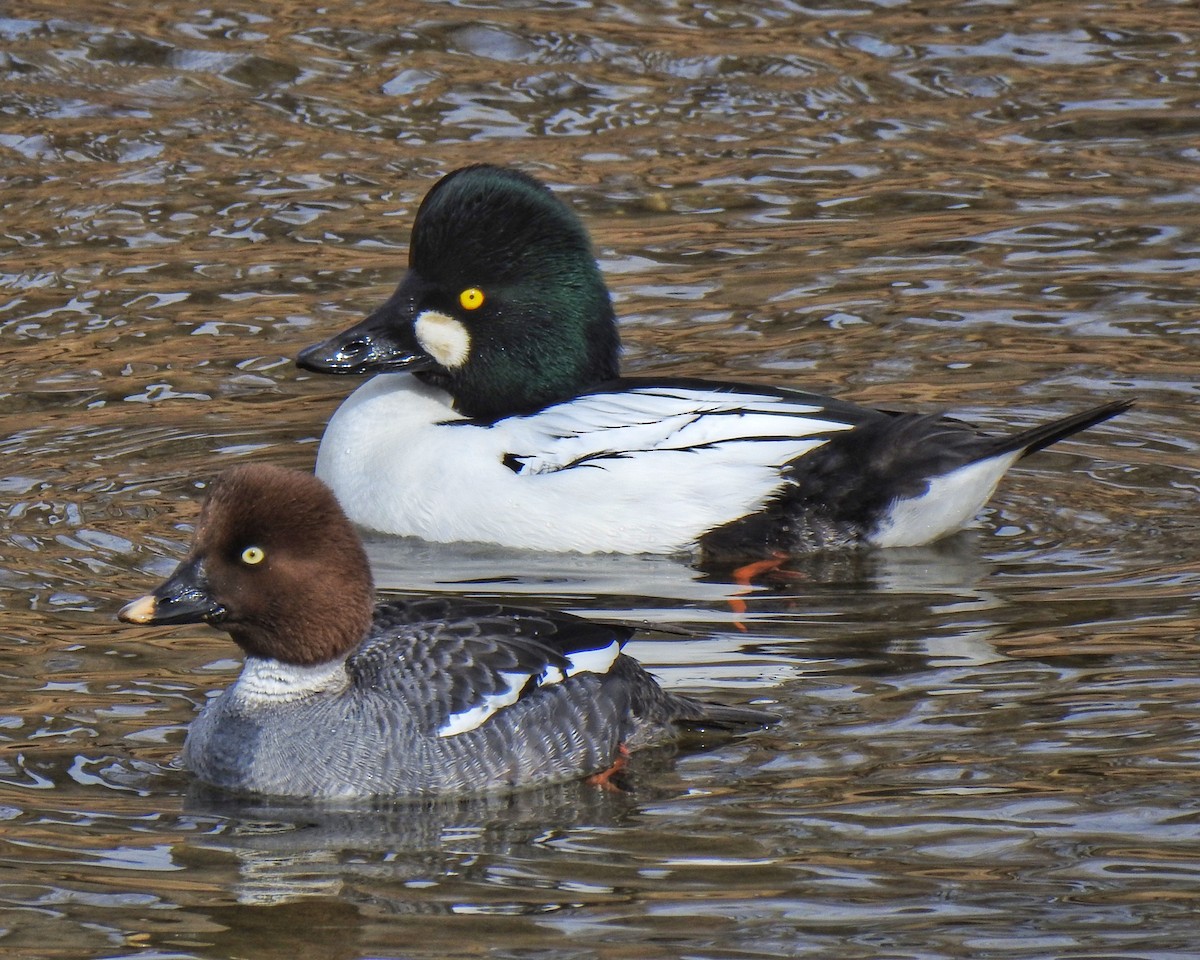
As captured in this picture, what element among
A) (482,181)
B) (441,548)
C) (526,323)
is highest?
(482,181)

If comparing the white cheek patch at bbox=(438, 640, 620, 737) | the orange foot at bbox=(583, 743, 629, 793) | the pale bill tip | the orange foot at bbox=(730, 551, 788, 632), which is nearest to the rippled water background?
the orange foot at bbox=(583, 743, 629, 793)

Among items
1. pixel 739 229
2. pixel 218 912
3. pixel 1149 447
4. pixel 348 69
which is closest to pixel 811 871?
pixel 218 912

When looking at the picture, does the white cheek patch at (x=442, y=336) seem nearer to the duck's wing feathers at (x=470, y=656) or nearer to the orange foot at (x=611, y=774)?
the duck's wing feathers at (x=470, y=656)

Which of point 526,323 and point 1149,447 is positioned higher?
point 526,323

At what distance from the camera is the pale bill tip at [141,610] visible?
5.68 metres

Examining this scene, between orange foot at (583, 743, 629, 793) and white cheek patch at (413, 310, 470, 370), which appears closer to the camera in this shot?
orange foot at (583, 743, 629, 793)

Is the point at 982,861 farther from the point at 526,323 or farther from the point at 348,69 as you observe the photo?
the point at 348,69

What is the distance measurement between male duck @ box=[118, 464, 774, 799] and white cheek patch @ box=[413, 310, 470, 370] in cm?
265

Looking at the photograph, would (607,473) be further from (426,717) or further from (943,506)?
Result: (426,717)

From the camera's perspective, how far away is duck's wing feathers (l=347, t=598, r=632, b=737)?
19.3ft

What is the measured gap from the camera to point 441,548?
8.20 meters

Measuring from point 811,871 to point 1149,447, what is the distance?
13.6ft

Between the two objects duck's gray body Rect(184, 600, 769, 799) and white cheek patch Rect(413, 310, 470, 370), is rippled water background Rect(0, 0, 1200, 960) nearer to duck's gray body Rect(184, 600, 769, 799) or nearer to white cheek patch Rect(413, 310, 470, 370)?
duck's gray body Rect(184, 600, 769, 799)

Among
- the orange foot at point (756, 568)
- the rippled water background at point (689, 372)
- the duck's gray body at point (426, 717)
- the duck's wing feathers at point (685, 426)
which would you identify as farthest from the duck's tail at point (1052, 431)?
the duck's gray body at point (426, 717)
